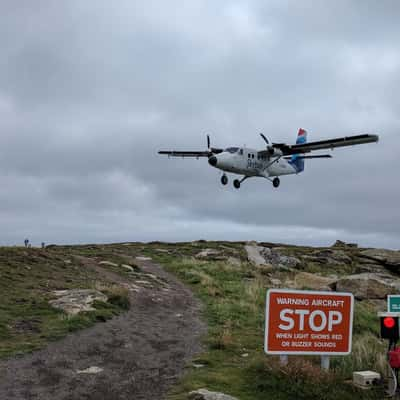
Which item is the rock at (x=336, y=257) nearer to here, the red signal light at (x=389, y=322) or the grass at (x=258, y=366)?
the grass at (x=258, y=366)

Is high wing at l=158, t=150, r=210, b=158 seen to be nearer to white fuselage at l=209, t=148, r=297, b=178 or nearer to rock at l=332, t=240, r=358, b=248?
white fuselage at l=209, t=148, r=297, b=178


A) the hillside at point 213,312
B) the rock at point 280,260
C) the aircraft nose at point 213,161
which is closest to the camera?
the hillside at point 213,312

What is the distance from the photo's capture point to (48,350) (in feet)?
36.8

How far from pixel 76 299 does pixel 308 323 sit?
9.22 metres

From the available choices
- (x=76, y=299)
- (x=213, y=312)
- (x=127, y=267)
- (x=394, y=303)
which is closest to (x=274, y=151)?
(x=127, y=267)

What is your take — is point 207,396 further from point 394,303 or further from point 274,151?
point 274,151

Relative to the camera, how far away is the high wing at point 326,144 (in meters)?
33.6

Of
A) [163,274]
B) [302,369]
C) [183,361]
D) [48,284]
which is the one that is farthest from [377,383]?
[163,274]

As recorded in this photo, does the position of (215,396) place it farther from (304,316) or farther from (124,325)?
(124,325)

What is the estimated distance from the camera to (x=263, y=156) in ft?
133

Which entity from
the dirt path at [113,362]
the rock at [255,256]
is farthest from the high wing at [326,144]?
the dirt path at [113,362]

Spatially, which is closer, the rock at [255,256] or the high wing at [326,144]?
the high wing at [326,144]

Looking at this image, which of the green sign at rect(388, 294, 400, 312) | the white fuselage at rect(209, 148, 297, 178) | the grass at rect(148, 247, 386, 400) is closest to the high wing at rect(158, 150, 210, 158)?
the white fuselage at rect(209, 148, 297, 178)

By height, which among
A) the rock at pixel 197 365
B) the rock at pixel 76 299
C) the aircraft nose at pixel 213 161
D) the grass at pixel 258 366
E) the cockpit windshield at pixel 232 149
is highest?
the cockpit windshield at pixel 232 149
